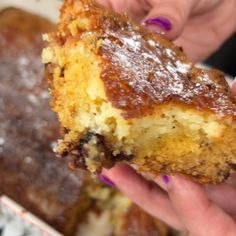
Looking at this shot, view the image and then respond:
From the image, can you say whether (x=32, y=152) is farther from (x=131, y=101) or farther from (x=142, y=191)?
(x=131, y=101)

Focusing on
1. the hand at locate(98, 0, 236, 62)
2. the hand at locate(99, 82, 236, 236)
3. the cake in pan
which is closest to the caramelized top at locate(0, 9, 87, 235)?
the cake in pan

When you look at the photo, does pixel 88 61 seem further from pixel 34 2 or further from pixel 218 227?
pixel 34 2

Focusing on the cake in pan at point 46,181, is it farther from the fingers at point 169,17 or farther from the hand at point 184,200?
the fingers at point 169,17

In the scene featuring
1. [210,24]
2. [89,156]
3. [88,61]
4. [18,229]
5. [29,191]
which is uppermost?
[210,24]

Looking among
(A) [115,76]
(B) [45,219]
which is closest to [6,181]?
(B) [45,219]

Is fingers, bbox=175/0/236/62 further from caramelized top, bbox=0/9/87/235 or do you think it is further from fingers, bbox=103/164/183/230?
fingers, bbox=103/164/183/230

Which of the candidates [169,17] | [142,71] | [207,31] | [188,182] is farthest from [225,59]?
[142,71]

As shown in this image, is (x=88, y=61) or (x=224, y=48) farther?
(x=224, y=48)
